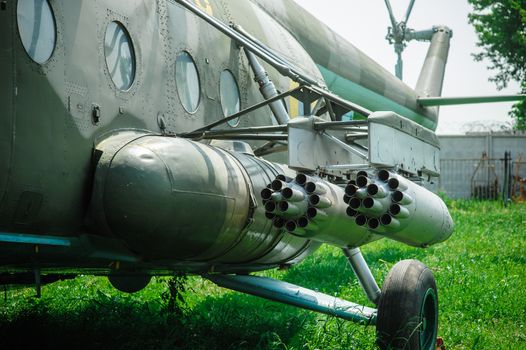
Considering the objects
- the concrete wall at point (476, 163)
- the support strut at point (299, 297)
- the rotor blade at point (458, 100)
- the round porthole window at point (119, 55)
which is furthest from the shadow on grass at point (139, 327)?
the concrete wall at point (476, 163)

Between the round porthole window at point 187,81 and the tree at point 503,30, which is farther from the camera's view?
the tree at point 503,30

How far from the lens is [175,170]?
14.2 feet

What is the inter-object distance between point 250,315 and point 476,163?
21.6 metres

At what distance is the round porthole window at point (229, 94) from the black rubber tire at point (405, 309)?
1.96 metres

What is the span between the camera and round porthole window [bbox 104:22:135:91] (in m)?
4.73

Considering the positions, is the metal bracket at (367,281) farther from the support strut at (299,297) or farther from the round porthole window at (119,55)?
the round porthole window at (119,55)

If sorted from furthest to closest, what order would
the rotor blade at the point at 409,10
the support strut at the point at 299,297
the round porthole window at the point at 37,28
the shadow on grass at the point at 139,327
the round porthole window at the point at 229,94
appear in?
the rotor blade at the point at 409,10 → the round porthole window at the point at 229,94 → the support strut at the point at 299,297 → the shadow on grass at the point at 139,327 → the round porthole window at the point at 37,28

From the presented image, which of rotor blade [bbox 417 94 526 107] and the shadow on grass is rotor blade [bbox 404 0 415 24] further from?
the shadow on grass

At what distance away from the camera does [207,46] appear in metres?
6.00

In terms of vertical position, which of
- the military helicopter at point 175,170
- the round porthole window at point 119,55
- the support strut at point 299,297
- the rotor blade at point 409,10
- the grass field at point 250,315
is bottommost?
the grass field at point 250,315

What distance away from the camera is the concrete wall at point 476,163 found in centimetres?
2628

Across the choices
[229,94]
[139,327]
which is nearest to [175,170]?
[229,94]

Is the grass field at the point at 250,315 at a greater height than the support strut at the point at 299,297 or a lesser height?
lesser

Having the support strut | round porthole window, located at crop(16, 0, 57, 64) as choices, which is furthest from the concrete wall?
round porthole window, located at crop(16, 0, 57, 64)
